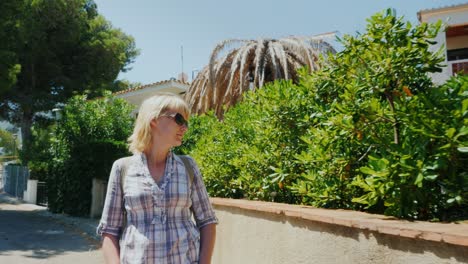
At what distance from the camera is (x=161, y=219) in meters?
2.20

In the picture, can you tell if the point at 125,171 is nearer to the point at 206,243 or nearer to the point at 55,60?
the point at 206,243

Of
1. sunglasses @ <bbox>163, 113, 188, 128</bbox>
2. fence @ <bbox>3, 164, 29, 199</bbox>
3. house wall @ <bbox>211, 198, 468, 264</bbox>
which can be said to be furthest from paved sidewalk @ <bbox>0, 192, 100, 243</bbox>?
sunglasses @ <bbox>163, 113, 188, 128</bbox>

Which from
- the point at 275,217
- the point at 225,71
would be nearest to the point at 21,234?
the point at 225,71

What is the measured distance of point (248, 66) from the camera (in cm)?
1183

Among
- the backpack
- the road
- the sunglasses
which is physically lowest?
the road

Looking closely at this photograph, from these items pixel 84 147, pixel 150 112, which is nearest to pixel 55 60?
pixel 84 147

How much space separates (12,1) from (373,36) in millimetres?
16374

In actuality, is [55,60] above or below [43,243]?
above

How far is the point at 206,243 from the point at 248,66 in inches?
384

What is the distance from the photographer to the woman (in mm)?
2178

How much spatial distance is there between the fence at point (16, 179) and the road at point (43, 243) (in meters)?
10.3

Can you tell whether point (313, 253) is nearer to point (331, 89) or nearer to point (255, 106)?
point (331, 89)

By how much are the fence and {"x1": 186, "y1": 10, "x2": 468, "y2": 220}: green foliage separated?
22877 millimetres

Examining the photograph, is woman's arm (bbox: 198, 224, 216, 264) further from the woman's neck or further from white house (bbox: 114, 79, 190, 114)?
white house (bbox: 114, 79, 190, 114)
